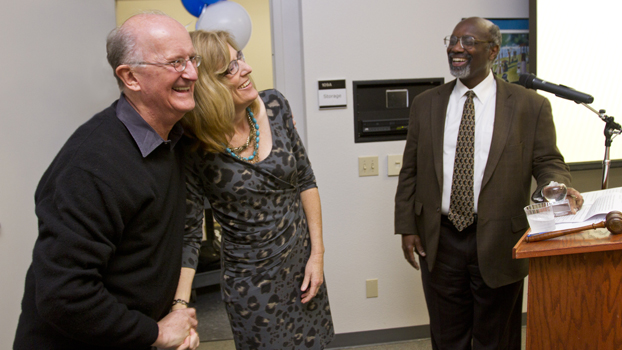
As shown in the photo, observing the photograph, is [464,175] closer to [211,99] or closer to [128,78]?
[211,99]

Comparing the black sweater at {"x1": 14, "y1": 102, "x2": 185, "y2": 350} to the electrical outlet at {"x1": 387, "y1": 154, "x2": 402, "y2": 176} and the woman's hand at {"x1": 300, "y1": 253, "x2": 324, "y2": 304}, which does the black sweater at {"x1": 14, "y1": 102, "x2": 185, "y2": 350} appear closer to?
the woman's hand at {"x1": 300, "y1": 253, "x2": 324, "y2": 304}

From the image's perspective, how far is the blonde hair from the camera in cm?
116

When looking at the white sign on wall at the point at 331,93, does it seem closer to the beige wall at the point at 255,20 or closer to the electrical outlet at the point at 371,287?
the electrical outlet at the point at 371,287

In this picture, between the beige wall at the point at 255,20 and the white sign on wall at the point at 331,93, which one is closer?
the white sign on wall at the point at 331,93

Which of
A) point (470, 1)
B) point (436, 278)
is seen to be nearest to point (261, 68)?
point (470, 1)

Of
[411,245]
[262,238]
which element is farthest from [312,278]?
[411,245]

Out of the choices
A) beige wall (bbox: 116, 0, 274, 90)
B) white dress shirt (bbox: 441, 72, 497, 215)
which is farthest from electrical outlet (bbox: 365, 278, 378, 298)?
beige wall (bbox: 116, 0, 274, 90)

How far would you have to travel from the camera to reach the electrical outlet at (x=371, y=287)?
2582 mm

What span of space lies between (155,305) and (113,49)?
0.60 m

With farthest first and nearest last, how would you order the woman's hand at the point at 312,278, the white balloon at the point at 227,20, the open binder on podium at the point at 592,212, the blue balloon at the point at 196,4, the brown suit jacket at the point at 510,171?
the blue balloon at the point at 196,4 → the white balloon at the point at 227,20 → the brown suit jacket at the point at 510,171 → the woman's hand at the point at 312,278 → the open binder on podium at the point at 592,212

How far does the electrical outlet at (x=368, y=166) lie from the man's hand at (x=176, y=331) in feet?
5.13

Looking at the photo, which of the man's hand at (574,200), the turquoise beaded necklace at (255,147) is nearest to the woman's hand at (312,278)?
the turquoise beaded necklace at (255,147)

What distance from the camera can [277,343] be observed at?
133cm

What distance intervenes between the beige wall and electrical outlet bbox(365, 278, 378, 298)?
3.19 meters
